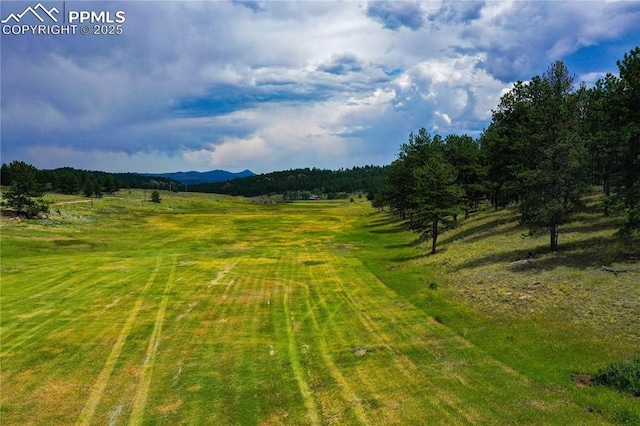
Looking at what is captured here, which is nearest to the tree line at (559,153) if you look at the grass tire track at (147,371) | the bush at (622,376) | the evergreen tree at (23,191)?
the bush at (622,376)

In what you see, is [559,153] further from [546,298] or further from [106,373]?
[106,373]

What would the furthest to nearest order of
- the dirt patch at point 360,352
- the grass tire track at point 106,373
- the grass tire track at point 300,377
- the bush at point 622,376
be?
1. the dirt patch at point 360,352
2. the grass tire track at point 106,373
3. the bush at point 622,376
4. the grass tire track at point 300,377

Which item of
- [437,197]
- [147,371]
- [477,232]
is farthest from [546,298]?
[477,232]

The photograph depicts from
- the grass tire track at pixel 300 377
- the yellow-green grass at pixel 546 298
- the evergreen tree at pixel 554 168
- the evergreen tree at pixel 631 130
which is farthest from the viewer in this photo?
the evergreen tree at pixel 554 168

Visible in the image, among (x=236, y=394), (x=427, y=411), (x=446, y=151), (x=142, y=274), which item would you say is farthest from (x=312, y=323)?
(x=446, y=151)

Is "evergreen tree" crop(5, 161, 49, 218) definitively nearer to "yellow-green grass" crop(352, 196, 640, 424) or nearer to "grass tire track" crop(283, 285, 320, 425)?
"yellow-green grass" crop(352, 196, 640, 424)

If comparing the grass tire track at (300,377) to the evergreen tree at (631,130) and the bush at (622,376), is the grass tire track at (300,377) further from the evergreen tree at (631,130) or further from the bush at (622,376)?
the evergreen tree at (631,130)

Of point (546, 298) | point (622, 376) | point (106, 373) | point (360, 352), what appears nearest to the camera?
point (622, 376)
